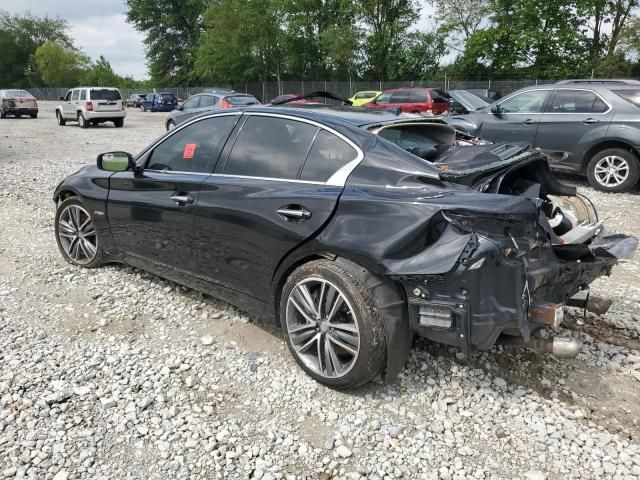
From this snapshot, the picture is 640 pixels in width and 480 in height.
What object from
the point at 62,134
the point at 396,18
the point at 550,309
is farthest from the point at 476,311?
the point at 396,18

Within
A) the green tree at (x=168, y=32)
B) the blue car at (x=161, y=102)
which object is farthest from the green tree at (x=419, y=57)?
the green tree at (x=168, y=32)

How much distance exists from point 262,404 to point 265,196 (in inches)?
48.9

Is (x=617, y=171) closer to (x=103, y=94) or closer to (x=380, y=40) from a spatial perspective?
(x=103, y=94)

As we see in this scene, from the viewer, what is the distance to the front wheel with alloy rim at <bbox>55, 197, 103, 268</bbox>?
15.8 feet

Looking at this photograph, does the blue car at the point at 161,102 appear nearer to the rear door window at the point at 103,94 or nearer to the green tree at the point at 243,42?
the green tree at the point at 243,42

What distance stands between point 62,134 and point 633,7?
33261 millimetres

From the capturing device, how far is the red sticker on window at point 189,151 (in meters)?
3.95

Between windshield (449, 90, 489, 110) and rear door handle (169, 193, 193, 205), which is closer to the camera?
rear door handle (169, 193, 193, 205)

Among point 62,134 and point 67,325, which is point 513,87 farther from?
point 67,325

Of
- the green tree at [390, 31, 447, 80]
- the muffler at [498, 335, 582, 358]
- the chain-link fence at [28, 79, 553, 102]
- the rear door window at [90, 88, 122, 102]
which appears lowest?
the muffler at [498, 335, 582, 358]

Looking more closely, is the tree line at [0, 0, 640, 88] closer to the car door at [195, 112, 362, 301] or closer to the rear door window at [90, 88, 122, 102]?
the rear door window at [90, 88, 122, 102]

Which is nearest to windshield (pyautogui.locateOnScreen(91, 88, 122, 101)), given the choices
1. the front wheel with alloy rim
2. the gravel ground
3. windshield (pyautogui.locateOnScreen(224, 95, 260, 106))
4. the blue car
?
windshield (pyautogui.locateOnScreen(224, 95, 260, 106))

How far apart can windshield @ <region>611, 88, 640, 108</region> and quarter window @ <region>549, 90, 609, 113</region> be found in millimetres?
270

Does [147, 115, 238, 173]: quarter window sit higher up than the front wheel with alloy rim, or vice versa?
[147, 115, 238, 173]: quarter window
